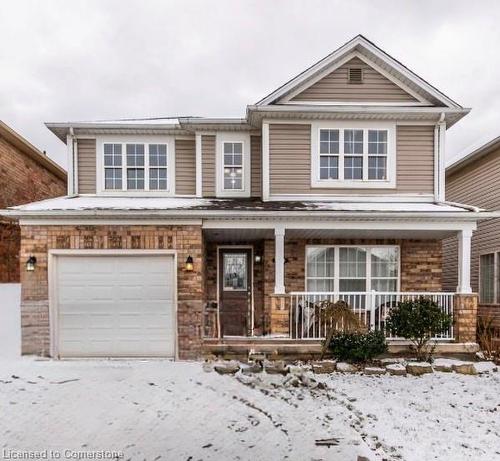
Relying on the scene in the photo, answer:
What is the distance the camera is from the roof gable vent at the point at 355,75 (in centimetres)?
1085

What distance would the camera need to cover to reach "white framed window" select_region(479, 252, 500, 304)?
11.4 meters

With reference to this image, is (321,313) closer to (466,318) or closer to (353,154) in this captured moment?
(466,318)

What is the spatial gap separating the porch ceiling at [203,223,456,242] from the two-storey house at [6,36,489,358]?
0.07 m

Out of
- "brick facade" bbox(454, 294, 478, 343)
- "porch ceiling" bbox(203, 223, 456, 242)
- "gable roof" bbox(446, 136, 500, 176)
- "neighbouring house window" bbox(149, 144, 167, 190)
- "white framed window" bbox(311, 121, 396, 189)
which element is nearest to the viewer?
"brick facade" bbox(454, 294, 478, 343)

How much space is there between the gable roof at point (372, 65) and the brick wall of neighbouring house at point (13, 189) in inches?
325

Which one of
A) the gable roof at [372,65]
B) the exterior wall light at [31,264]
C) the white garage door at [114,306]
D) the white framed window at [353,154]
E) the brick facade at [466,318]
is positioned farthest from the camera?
the white framed window at [353,154]

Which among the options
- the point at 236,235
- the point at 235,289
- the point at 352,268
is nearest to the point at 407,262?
the point at 352,268

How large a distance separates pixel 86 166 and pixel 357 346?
8515mm

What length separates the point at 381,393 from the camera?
6.79 meters

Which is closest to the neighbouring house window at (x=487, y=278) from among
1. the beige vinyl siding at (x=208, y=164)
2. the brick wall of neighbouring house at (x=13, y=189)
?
the beige vinyl siding at (x=208, y=164)

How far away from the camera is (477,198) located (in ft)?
41.3

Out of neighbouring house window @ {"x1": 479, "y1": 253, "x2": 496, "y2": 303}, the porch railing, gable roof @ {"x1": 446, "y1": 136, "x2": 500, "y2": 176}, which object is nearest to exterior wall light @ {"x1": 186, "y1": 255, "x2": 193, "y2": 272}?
the porch railing

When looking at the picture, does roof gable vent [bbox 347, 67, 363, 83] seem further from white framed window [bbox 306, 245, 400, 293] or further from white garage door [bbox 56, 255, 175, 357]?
white garage door [bbox 56, 255, 175, 357]

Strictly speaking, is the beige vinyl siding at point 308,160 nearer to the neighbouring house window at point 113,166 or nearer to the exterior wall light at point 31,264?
the neighbouring house window at point 113,166
